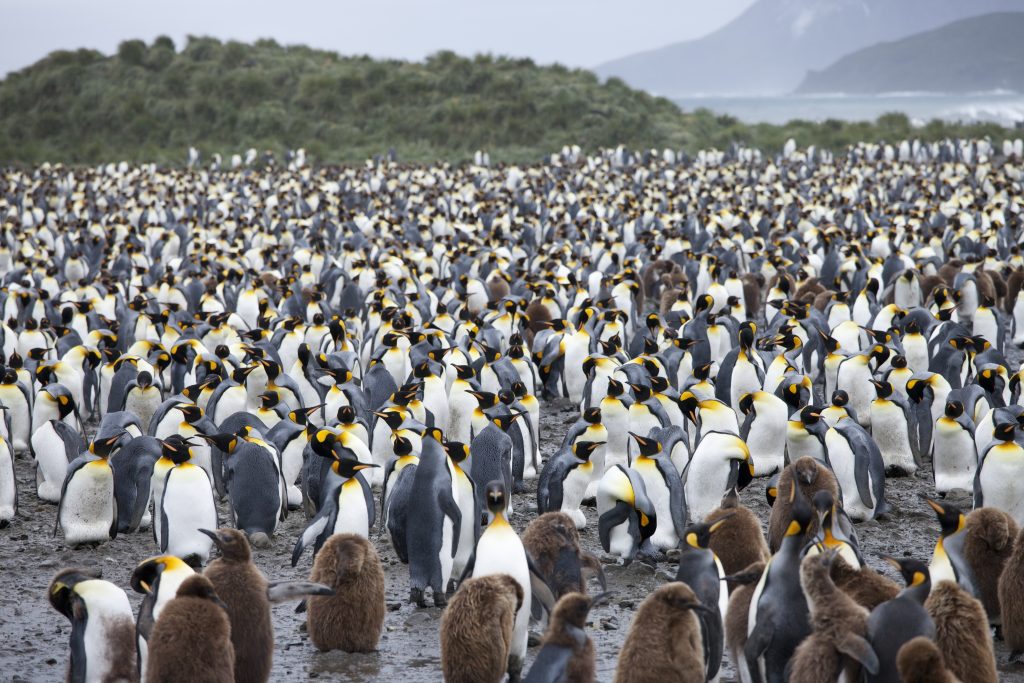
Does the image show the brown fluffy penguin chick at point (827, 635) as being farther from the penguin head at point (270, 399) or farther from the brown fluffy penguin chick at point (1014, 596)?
the penguin head at point (270, 399)

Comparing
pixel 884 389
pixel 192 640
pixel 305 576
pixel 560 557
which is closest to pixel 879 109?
pixel 884 389

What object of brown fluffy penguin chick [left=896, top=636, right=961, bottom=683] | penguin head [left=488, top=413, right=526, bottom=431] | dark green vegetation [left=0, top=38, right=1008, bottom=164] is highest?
dark green vegetation [left=0, top=38, right=1008, bottom=164]

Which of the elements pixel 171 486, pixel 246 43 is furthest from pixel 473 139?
pixel 171 486

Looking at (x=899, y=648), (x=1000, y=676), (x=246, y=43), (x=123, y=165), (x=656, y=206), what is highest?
(x=246, y=43)

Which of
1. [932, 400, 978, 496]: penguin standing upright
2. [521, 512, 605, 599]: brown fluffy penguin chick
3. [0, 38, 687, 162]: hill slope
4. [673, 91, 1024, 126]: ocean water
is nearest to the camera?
[521, 512, 605, 599]: brown fluffy penguin chick

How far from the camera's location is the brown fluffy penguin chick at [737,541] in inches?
192

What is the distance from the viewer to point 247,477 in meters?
6.10

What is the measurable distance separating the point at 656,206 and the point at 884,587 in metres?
18.1

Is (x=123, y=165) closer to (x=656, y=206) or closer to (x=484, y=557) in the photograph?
(x=656, y=206)

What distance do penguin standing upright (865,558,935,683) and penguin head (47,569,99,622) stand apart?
2.88m

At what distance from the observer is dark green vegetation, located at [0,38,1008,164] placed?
3772 cm

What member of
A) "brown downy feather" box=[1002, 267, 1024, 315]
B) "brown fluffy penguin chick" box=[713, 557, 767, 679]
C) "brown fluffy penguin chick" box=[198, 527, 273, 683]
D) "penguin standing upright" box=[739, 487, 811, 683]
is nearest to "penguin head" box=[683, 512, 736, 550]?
"brown fluffy penguin chick" box=[713, 557, 767, 679]

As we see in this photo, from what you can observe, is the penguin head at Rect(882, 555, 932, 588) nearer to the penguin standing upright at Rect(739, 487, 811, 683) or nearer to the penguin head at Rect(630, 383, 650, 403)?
the penguin standing upright at Rect(739, 487, 811, 683)

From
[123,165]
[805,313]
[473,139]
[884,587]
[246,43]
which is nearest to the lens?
[884,587]
